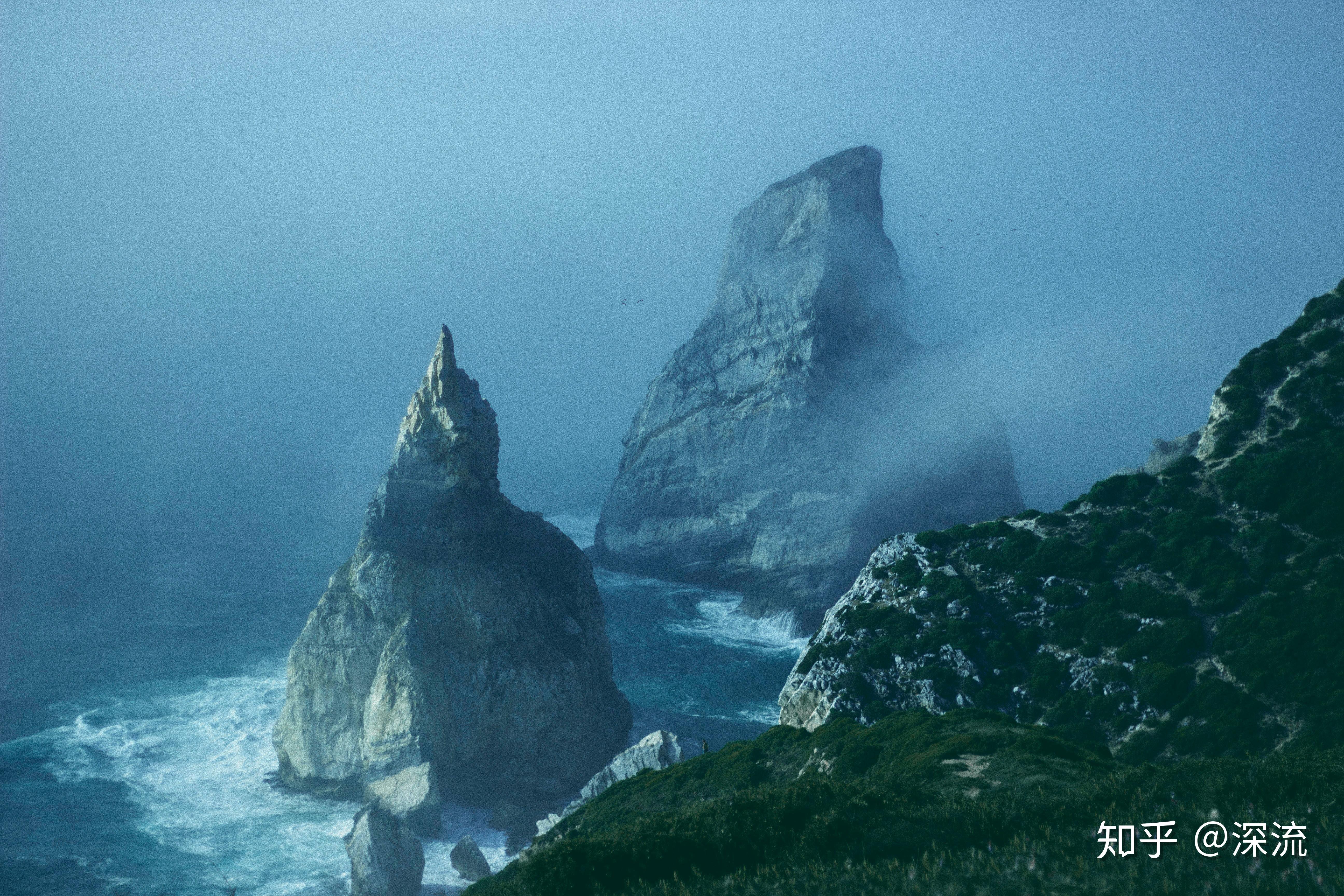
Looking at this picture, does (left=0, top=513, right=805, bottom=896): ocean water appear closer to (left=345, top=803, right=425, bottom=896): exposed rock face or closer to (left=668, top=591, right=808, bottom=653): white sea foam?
(left=668, top=591, right=808, bottom=653): white sea foam

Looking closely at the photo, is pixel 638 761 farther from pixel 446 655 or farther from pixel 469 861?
pixel 446 655

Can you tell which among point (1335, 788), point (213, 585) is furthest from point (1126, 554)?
point (213, 585)

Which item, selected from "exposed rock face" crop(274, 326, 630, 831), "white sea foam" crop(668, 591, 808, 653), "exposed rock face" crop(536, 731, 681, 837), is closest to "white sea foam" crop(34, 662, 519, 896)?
"exposed rock face" crop(274, 326, 630, 831)

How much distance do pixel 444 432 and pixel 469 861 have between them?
23.0m

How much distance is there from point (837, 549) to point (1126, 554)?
60.8m

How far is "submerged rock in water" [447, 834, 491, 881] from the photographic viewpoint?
3991 centimetres

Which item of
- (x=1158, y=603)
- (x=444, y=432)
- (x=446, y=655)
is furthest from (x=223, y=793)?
(x=1158, y=603)

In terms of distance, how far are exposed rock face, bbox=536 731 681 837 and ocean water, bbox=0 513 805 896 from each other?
6.82 meters

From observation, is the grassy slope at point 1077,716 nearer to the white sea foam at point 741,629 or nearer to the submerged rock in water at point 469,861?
the submerged rock in water at point 469,861

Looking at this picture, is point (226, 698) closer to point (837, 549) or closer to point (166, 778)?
point (166, 778)

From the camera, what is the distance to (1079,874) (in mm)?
14016

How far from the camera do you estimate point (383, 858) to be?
125ft

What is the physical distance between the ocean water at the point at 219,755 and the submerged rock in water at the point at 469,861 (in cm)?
43

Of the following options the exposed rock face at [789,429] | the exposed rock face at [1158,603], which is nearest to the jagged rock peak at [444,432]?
the exposed rock face at [1158,603]
